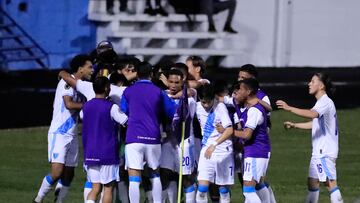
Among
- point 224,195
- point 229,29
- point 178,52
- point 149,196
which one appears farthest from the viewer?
point 229,29

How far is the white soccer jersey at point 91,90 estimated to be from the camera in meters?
16.3

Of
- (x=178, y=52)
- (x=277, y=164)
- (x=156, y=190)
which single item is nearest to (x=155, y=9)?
(x=178, y=52)

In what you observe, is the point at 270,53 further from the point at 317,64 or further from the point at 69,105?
the point at 69,105

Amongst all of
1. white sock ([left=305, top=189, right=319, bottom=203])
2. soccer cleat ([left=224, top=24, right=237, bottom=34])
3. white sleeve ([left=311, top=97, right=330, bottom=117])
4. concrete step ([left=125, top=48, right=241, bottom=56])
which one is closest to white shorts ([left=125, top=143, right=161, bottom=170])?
white sleeve ([left=311, top=97, right=330, bottom=117])

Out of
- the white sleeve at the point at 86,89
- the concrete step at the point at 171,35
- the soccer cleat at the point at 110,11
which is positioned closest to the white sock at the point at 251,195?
the white sleeve at the point at 86,89

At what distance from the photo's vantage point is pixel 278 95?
32.7 meters

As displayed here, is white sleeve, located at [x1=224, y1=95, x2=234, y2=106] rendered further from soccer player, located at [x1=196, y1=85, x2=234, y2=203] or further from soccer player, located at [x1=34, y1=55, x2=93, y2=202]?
soccer player, located at [x1=34, y1=55, x2=93, y2=202]

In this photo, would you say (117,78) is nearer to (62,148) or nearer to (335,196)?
(62,148)

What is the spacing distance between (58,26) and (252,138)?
841 inches

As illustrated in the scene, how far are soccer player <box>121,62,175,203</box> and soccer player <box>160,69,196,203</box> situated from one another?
29cm

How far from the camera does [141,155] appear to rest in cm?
1584

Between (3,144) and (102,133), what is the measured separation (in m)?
8.85

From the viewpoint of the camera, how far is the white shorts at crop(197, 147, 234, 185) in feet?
53.0

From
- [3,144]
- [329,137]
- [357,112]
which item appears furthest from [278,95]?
[329,137]
